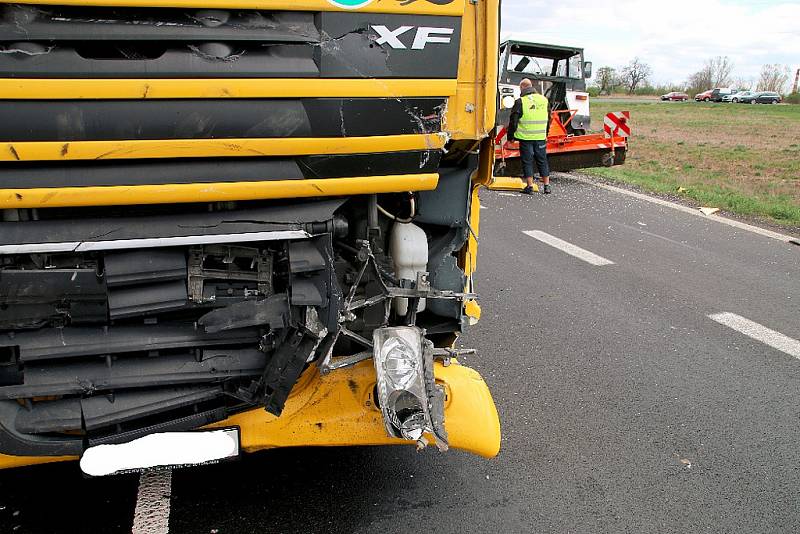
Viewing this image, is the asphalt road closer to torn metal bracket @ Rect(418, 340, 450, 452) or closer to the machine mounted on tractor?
torn metal bracket @ Rect(418, 340, 450, 452)

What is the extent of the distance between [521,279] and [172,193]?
4593 mm

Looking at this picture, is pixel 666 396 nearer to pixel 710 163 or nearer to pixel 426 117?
pixel 426 117

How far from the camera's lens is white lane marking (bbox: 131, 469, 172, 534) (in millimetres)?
2744

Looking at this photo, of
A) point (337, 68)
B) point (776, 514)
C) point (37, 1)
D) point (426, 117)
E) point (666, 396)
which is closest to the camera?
point (37, 1)

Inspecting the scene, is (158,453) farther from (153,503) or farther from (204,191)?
(204,191)

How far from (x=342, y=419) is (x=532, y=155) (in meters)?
A: 9.09

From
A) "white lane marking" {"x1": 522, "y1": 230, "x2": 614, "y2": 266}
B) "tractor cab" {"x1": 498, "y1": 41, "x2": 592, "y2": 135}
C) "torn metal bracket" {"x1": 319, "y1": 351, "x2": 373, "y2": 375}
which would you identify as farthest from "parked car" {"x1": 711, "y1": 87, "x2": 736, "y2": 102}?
"torn metal bracket" {"x1": 319, "y1": 351, "x2": 373, "y2": 375}

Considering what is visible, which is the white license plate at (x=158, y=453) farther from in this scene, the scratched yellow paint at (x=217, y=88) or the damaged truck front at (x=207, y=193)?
the scratched yellow paint at (x=217, y=88)

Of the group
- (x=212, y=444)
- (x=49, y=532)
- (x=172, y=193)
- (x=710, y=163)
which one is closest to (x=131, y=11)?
(x=172, y=193)

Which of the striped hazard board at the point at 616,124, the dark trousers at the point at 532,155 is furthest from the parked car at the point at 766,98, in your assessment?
the dark trousers at the point at 532,155

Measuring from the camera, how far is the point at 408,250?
268 centimetres

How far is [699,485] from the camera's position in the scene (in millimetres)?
3234

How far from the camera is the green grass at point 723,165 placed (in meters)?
10.6

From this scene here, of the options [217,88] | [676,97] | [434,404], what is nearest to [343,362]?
[434,404]
